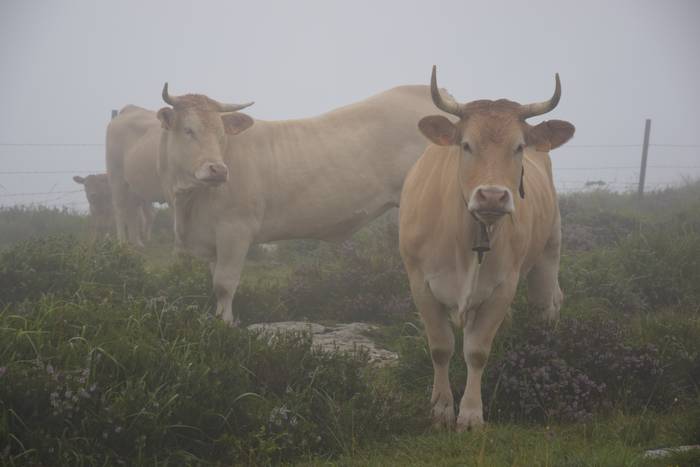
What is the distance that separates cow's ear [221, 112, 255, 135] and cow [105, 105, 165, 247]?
373 centimetres

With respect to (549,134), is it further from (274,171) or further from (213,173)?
(274,171)

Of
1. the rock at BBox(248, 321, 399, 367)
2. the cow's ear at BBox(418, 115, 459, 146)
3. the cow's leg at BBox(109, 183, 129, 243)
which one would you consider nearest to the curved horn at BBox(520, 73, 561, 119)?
the cow's ear at BBox(418, 115, 459, 146)

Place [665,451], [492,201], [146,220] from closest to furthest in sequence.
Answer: [665,451] < [492,201] < [146,220]

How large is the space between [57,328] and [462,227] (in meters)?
2.62

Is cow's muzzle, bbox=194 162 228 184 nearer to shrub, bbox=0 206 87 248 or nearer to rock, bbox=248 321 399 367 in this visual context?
rock, bbox=248 321 399 367

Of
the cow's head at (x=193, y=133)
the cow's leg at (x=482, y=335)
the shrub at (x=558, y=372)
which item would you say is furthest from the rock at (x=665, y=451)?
the cow's head at (x=193, y=133)

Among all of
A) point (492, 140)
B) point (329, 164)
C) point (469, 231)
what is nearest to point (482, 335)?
point (469, 231)

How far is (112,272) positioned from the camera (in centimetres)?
704

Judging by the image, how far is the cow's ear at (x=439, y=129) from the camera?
191 inches

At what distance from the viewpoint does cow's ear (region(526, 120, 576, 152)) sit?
4.95m

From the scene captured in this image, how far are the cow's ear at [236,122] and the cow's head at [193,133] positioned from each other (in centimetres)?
3

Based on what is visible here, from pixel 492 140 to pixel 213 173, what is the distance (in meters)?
3.52

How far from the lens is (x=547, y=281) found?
6.56m

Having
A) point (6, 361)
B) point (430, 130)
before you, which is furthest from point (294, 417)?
point (430, 130)
